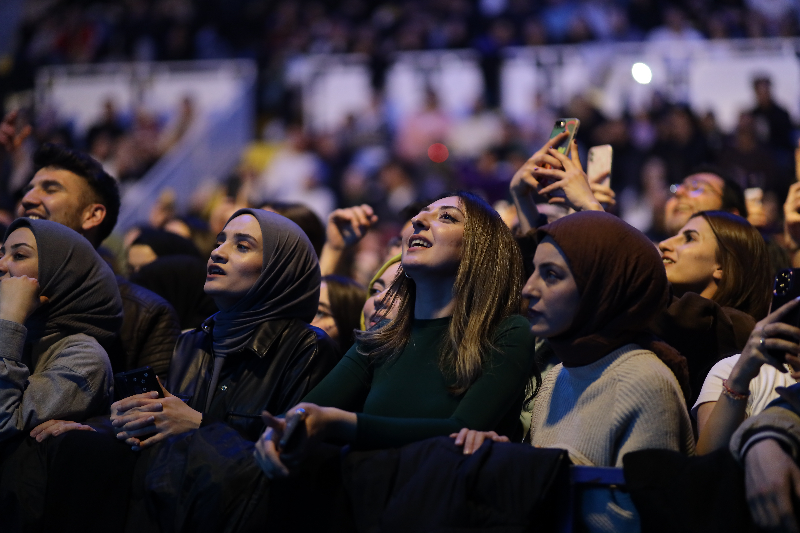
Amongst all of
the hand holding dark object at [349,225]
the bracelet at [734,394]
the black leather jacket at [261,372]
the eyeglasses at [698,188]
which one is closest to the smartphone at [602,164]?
the eyeglasses at [698,188]

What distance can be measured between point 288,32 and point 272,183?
2237 mm

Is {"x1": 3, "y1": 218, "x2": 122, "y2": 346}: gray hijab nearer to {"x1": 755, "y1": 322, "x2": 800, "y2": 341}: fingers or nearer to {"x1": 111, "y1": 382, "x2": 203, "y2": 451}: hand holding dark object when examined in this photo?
{"x1": 111, "y1": 382, "x2": 203, "y2": 451}: hand holding dark object

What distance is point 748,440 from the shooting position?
1.76 meters

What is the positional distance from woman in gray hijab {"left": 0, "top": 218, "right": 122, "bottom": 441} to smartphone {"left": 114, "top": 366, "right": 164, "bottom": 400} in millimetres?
234

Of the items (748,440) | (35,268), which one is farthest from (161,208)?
(748,440)

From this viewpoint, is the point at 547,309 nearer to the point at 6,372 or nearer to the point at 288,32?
the point at 6,372

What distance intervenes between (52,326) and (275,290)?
2.29ft

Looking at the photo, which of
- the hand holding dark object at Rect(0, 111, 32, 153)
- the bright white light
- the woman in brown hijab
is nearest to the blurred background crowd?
the bright white light

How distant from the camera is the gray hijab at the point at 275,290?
8.87 feet

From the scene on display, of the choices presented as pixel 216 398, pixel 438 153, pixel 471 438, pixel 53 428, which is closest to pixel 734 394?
pixel 471 438

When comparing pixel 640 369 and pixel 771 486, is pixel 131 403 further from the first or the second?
pixel 771 486

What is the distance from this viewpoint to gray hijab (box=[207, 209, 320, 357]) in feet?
8.87

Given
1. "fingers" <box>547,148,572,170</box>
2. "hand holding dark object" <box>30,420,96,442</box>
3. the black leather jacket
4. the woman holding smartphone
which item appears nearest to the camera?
the woman holding smartphone

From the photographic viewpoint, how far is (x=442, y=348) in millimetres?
2348
